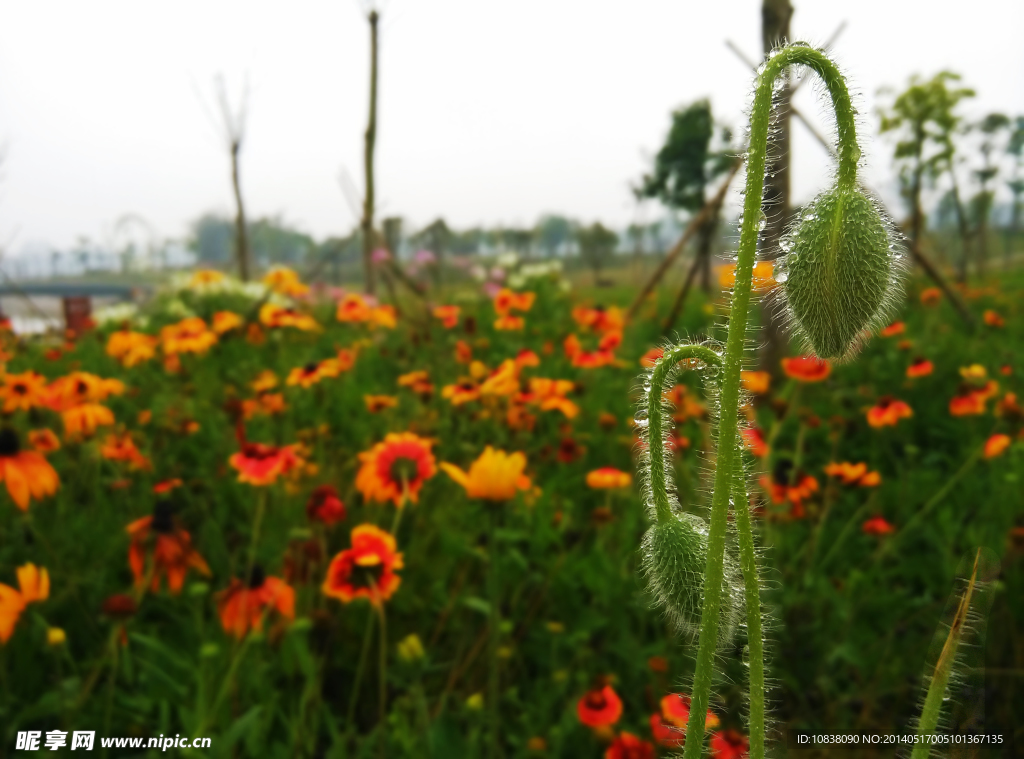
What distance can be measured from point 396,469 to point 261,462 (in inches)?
11.1

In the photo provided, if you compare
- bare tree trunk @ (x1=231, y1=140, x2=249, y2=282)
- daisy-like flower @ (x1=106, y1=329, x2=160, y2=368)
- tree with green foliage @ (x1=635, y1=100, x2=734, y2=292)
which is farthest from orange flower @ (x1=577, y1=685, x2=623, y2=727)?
bare tree trunk @ (x1=231, y1=140, x2=249, y2=282)

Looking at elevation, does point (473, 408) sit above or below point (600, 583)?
above

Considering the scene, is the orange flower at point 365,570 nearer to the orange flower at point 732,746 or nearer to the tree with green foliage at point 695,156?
the orange flower at point 732,746

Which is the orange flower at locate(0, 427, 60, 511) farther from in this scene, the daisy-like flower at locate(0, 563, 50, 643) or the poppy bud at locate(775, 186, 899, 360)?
the poppy bud at locate(775, 186, 899, 360)

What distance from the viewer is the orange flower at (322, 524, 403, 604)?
1272 mm

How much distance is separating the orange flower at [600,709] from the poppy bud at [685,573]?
2.33 ft

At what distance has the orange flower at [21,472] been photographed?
138 centimetres

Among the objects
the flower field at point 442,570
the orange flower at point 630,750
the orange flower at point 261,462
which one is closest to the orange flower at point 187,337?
the flower field at point 442,570

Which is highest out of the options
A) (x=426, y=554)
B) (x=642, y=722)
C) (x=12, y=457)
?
(x=12, y=457)

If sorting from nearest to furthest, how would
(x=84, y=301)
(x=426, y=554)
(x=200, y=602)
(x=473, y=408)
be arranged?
(x=200, y=602)
(x=426, y=554)
(x=473, y=408)
(x=84, y=301)

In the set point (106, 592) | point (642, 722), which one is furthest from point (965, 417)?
point (106, 592)

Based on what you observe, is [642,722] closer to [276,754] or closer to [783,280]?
[276,754]

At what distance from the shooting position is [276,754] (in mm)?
1174

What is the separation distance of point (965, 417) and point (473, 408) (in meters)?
1.88
